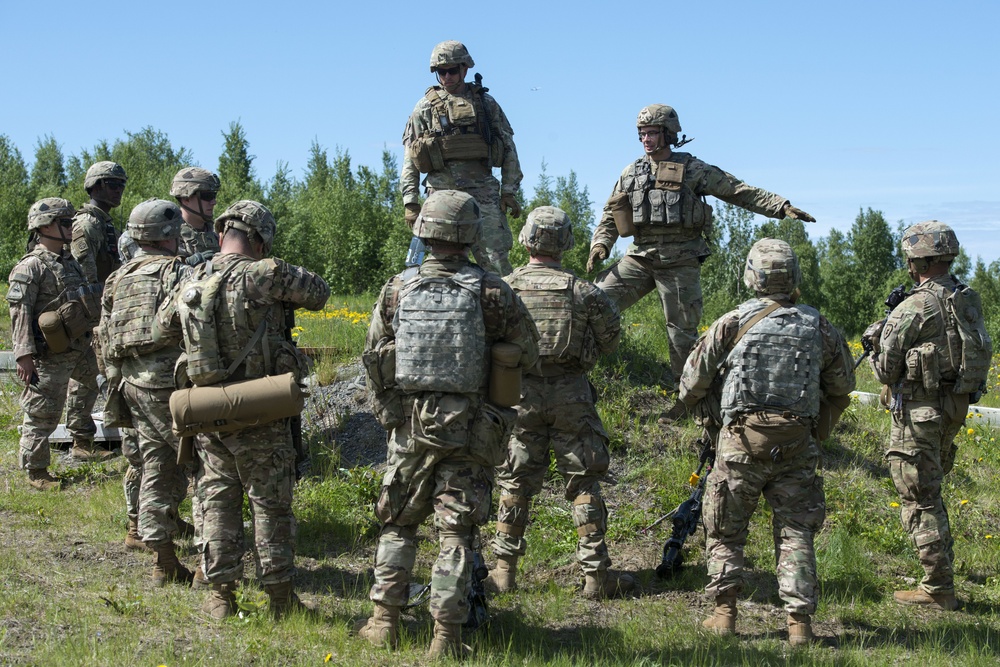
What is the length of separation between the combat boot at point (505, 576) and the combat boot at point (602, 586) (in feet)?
1.59

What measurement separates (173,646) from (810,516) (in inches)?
140

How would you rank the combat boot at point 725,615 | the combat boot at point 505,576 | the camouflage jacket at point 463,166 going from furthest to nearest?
the camouflage jacket at point 463,166 → the combat boot at point 505,576 → the combat boot at point 725,615

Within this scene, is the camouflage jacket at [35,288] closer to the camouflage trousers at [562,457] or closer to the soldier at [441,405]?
the soldier at [441,405]

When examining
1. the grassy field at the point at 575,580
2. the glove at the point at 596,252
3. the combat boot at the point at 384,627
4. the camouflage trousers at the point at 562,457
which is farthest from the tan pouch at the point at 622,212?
the combat boot at the point at 384,627

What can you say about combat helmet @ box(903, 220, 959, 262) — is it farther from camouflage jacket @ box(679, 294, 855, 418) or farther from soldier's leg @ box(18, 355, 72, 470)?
soldier's leg @ box(18, 355, 72, 470)

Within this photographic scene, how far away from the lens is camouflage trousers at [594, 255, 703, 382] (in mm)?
8555

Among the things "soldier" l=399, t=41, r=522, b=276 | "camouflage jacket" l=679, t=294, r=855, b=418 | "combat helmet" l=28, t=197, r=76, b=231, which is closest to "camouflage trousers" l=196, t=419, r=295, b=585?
"camouflage jacket" l=679, t=294, r=855, b=418

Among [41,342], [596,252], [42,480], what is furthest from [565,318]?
[42,480]

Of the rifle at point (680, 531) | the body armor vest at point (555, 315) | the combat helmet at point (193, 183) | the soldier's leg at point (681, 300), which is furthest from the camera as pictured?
the soldier's leg at point (681, 300)

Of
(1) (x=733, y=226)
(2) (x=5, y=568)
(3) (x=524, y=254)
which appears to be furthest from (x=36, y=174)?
(2) (x=5, y=568)

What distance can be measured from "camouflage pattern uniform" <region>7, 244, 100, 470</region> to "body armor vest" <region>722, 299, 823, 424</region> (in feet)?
18.3

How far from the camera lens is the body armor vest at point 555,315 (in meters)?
6.28

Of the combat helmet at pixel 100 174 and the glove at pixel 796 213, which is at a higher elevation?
the combat helmet at pixel 100 174

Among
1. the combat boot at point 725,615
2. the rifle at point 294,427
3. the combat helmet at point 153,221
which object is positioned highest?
the combat helmet at point 153,221
